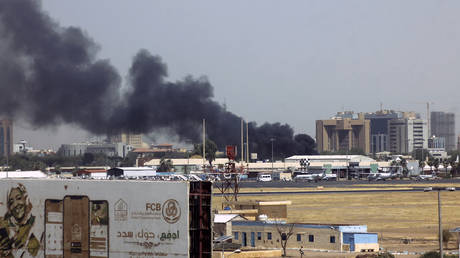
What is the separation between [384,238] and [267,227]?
33.7ft

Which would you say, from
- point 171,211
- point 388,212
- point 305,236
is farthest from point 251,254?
point 388,212

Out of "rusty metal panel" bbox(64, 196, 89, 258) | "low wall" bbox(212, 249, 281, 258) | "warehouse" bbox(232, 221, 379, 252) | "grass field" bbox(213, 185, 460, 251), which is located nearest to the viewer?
"rusty metal panel" bbox(64, 196, 89, 258)

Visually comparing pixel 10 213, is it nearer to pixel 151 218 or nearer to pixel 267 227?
pixel 151 218

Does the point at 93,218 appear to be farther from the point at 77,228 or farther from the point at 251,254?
the point at 251,254

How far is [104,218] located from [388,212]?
56105mm

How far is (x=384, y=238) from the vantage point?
6381 centimetres

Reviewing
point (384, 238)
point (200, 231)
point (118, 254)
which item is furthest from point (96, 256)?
point (384, 238)

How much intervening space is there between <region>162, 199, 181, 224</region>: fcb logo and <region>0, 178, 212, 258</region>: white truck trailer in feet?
0.13

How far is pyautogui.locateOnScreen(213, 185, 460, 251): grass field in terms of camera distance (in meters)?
64.6

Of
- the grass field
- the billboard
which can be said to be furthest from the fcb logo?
the grass field

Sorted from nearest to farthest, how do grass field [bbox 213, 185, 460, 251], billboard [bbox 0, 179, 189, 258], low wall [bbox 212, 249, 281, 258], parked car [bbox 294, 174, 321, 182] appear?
1. billboard [bbox 0, 179, 189, 258]
2. low wall [bbox 212, 249, 281, 258]
3. grass field [bbox 213, 185, 460, 251]
4. parked car [bbox 294, 174, 321, 182]

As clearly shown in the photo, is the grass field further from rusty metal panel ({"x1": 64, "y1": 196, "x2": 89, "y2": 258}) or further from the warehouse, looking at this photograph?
rusty metal panel ({"x1": 64, "y1": 196, "x2": 89, "y2": 258})

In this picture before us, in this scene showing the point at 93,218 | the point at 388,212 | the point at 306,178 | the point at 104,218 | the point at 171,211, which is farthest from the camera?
the point at 306,178

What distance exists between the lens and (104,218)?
35.1m
